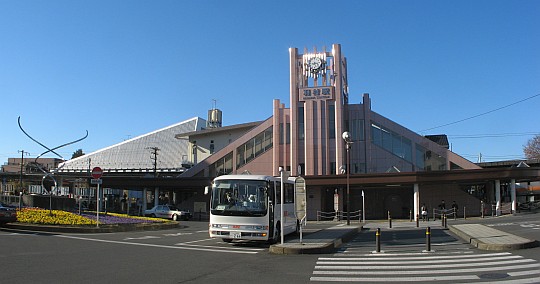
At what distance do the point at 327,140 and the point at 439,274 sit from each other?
127ft

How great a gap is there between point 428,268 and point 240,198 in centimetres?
799

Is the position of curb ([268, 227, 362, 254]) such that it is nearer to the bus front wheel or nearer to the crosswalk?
the crosswalk

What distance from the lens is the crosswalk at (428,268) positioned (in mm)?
10055

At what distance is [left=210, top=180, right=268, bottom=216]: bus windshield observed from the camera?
17.3 meters

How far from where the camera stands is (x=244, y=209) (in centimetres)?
1723

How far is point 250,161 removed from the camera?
52.8 m

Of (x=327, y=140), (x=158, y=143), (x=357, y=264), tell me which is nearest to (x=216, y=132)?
(x=327, y=140)

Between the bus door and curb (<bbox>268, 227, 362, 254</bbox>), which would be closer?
curb (<bbox>268, 227, 362, 254</bbox>)

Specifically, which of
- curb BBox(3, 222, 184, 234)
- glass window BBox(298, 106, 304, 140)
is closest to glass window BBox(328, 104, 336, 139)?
glass window BBox(298, 106, 304, 140)

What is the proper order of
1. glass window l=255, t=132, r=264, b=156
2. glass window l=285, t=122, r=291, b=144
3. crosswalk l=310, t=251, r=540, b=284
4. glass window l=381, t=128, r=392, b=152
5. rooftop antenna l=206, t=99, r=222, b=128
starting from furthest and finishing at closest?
rooftop antenna l=206, t=99, r=222, b=128
glass window l=255, t=132, r=264, b=156
glass window l=285, t=122, r=291, b=144
glass window l=381, t=128, r=392, b=152
crosswalk l=310, t=251, r=540, b=284

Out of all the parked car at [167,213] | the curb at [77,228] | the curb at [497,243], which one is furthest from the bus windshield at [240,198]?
the parked car at [167,213]

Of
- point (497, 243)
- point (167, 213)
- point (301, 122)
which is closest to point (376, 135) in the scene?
point (301, 122)

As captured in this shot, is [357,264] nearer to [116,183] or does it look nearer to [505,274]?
→ [505,274]

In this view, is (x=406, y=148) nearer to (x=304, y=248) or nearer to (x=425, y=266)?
(x=304, y=248)
